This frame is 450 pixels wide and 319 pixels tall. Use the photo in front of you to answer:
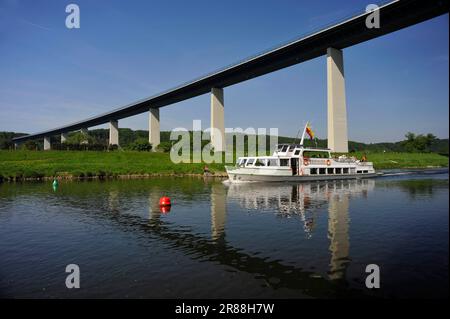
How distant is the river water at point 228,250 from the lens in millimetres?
10500

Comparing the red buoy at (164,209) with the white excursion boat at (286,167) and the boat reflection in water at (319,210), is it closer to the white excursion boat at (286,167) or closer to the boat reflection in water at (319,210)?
the boat reflection in water at (319,210)

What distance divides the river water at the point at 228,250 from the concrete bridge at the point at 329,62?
26233mm

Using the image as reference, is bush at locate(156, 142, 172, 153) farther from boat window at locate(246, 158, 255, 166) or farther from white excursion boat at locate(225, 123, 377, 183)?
boat window at locate(246, 158, 255, 166)

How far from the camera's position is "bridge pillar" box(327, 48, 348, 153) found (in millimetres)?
67312

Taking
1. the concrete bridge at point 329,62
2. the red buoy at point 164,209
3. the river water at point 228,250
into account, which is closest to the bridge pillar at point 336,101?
the concrete bridge at point 329,62

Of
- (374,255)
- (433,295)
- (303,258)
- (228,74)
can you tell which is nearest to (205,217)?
(303,258)

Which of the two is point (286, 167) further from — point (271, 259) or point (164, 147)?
point (164, 147)

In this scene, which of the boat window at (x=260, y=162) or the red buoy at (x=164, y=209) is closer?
the red buoy at (x=164, y=209)

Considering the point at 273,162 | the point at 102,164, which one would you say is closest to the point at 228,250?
the point at 273,162

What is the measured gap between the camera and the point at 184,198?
106 ft

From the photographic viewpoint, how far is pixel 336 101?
223ft

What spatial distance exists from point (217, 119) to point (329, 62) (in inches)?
1647
